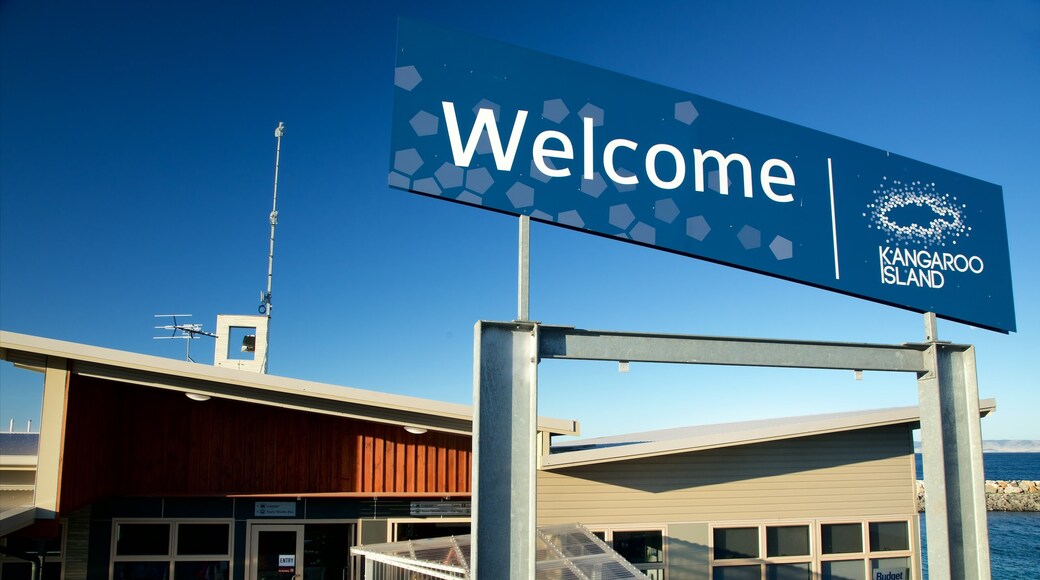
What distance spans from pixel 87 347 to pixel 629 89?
6.89 meters

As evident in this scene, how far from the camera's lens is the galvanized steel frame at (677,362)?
418cm

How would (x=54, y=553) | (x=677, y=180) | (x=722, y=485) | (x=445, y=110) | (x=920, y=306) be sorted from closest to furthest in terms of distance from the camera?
(x=445, y=110) → (x=677, y=180) → (x=920, y=306) → (x=54, y=553) → (x=722, y=485)

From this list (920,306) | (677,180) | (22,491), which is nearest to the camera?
(677,180)

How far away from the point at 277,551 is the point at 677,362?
8.14 m

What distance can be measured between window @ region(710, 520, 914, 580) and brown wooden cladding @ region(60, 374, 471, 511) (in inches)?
164

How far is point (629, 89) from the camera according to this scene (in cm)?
518

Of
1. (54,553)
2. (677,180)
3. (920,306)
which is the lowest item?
(54,553)

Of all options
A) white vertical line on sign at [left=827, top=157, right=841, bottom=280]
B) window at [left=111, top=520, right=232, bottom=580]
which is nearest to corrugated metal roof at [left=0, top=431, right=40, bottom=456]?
window at [left=111, top=520, right=232, bottom=580]

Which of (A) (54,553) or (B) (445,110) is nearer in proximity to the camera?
(B) (445,110)

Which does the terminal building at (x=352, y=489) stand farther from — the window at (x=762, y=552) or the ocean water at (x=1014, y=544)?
the ocean water at (x=1014, y=544)

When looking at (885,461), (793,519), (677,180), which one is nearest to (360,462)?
(793,519)

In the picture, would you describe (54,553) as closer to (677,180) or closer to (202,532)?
(202,532)

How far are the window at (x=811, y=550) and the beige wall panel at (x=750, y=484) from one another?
8.5 inches

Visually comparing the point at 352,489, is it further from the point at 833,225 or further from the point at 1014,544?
the point at 1014,544
